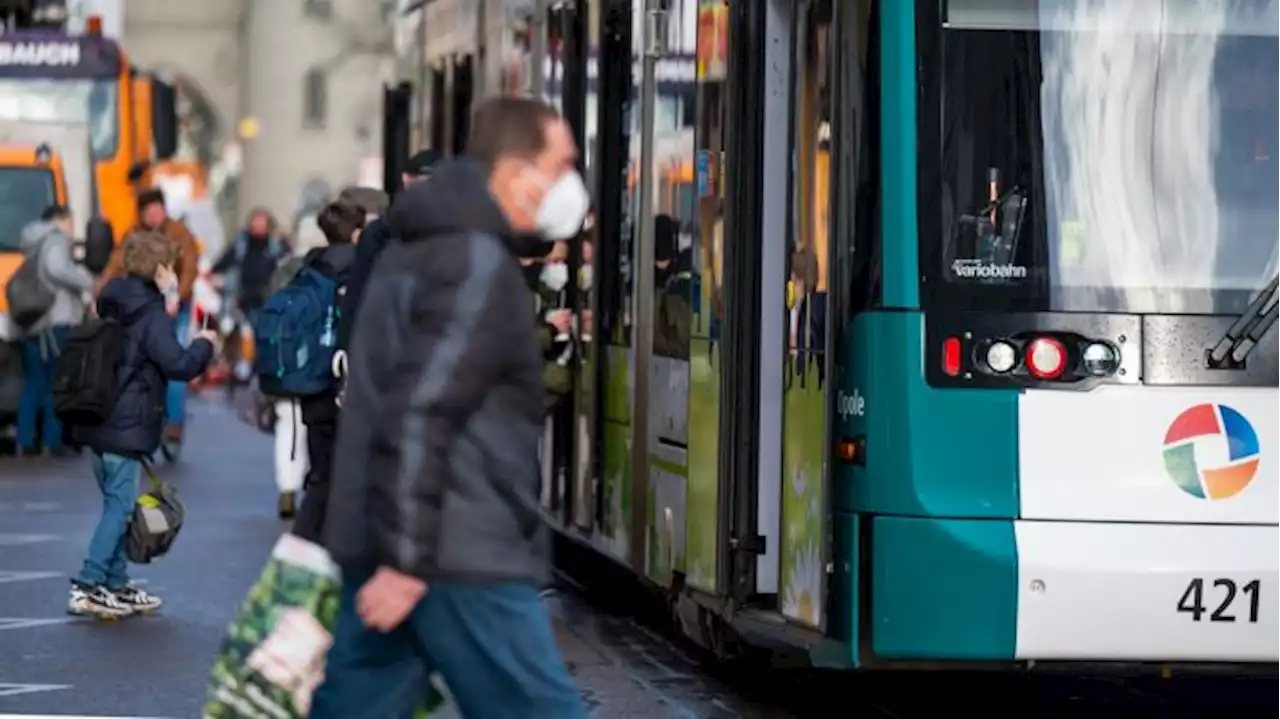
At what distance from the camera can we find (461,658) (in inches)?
244

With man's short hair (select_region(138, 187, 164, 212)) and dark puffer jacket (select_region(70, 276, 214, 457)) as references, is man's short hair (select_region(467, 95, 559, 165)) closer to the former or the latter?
dark puffer jacket (select_region(70, 276, 214, 457))

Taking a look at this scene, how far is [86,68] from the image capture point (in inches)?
1168

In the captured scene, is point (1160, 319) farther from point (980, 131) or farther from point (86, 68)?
point (86, 68)

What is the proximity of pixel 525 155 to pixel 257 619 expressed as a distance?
40.2 inches

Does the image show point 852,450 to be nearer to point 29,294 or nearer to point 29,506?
point 29,506

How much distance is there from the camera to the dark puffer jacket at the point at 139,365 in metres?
12.8

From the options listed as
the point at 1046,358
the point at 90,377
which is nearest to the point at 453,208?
the point at 1046,358

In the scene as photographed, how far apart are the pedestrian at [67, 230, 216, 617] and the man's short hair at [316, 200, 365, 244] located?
133cm

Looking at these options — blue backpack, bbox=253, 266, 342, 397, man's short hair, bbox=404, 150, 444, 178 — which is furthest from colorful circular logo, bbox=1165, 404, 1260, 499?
blue backpack, bbox=253, 266, 342, 397

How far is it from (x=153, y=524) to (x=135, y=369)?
23.7 inches

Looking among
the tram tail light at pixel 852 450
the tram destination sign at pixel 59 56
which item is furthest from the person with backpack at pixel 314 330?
the tram destination sign at pixel 59 56

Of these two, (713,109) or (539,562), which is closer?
(539,562)

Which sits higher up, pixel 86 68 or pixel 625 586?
pixel 86 68

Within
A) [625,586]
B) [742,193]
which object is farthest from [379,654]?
[625,586]
